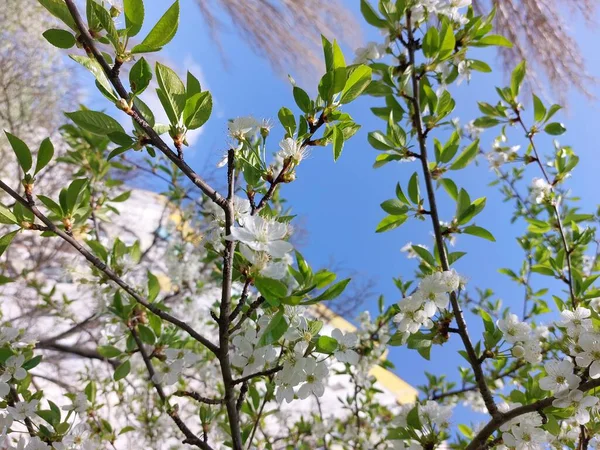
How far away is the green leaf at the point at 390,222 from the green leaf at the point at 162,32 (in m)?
0.56

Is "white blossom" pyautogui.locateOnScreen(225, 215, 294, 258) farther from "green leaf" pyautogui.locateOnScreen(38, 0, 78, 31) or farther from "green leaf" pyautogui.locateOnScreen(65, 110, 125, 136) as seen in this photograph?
"green leaf" pyautogui.locateOnScreen(38, 0, 78, 31)

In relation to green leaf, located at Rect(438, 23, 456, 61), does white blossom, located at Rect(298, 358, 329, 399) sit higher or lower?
lower

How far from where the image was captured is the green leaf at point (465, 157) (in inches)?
36.0

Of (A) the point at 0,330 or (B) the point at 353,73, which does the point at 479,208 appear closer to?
(B) the point at 353,73

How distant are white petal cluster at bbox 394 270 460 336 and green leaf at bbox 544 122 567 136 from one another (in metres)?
0.69

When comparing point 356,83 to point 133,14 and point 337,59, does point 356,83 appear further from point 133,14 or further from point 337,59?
point 133,14

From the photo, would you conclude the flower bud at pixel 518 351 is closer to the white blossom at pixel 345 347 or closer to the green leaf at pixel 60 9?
the white blossom at pixel 345 347

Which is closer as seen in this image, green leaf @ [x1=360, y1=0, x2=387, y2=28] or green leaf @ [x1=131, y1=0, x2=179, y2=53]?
green leaf @ [x1=131, y1=0, x2=179, y2=53]

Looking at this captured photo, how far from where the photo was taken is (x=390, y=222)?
2.98ft

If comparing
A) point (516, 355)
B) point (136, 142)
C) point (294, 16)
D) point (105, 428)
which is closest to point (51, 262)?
point (105, 428)

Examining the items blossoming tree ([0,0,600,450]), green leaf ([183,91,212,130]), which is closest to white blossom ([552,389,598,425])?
blossoming tree ([0,0,600,450])

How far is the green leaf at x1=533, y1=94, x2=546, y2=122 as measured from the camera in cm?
118

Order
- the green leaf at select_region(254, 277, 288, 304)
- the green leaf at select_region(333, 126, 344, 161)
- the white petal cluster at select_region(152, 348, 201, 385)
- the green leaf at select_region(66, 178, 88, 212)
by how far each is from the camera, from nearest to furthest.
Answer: the green leaf at select_region(254, 277, 288, 304) → the green leaf at select_region(333, 126, 344, 161) → the green leaf at select_region(66, 178, 88, 212) → the white petal cluster at select_region(152, 348, 201, 385)

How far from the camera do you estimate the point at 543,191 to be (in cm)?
117
